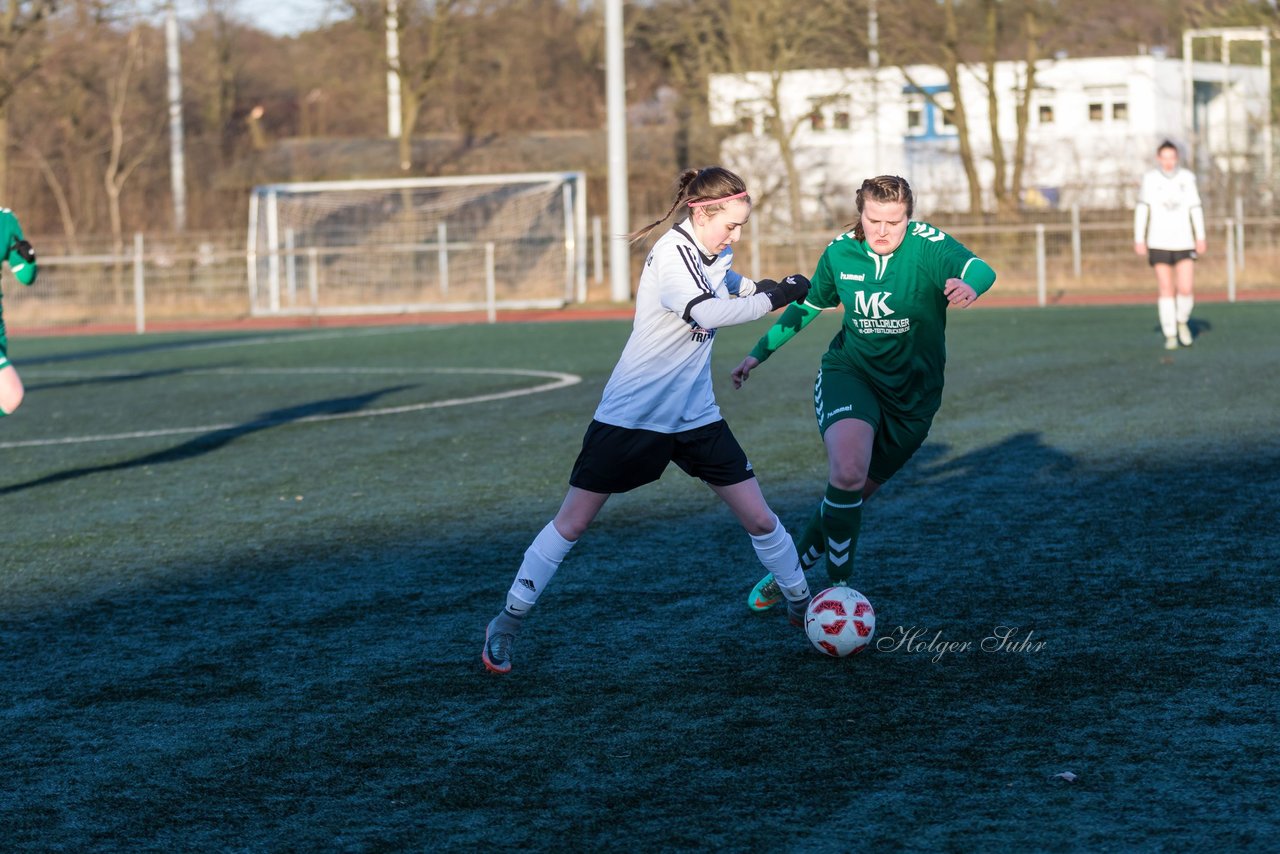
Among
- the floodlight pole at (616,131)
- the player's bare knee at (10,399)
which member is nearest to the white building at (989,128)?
the floodlight pole at (616,131)

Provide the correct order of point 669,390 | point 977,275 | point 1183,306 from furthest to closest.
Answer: point 1183,306 → point 977,275 → point 669,390

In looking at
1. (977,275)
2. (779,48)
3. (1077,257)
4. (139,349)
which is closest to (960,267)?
(977,275)

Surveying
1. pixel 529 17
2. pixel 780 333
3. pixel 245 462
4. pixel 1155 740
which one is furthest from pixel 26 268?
pixel 529 17

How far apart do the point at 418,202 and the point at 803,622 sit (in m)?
30.2

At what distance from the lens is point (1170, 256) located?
52.5ft

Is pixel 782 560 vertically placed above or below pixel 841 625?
above

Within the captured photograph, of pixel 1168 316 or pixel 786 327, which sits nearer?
pixel 786 327

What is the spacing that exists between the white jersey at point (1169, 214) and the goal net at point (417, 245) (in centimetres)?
1408

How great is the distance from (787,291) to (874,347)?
0.79 metres

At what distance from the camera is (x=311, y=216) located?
33.5 m

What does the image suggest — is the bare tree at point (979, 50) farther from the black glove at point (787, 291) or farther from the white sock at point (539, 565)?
the white sock at point (539, 565)

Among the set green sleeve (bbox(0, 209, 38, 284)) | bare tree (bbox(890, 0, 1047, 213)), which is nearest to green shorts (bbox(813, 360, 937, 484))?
green sleeve (bbox(0, 209, 38, 284))

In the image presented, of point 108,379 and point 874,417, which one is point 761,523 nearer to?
point 874,417

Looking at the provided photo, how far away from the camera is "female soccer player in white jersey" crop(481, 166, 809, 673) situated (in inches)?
199
